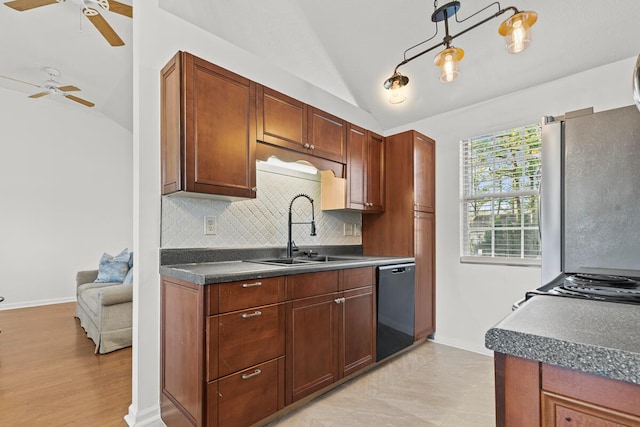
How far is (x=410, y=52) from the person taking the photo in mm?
2893

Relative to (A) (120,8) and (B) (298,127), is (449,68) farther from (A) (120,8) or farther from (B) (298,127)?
(A) (120,8)

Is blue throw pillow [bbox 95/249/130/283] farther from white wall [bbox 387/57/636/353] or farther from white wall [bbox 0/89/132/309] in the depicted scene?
white wall [bbox 387/57/636/353]

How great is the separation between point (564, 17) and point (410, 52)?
112 cm

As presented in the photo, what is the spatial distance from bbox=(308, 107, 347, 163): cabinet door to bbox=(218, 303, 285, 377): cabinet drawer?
1.38m

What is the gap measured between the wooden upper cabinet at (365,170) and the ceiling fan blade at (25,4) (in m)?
3.01

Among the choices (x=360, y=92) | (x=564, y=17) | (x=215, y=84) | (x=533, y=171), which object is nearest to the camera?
(x=215, y=84)

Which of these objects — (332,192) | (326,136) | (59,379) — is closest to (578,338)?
(326,136)

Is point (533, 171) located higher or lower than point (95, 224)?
higher

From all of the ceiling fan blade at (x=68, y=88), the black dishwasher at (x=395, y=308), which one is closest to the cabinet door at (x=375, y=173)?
the black dishwasher at (x=395, y=308)

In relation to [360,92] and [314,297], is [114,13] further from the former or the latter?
[314,297]

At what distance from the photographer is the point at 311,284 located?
2133mm

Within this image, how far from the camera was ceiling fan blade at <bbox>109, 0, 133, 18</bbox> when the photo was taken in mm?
2829

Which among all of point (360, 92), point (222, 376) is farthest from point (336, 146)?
point (222, 376)

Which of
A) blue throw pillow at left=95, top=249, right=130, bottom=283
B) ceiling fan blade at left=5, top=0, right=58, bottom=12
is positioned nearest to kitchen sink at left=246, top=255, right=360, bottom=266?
blue throw pillow at left=95, top=249, right=130, bottom=283
